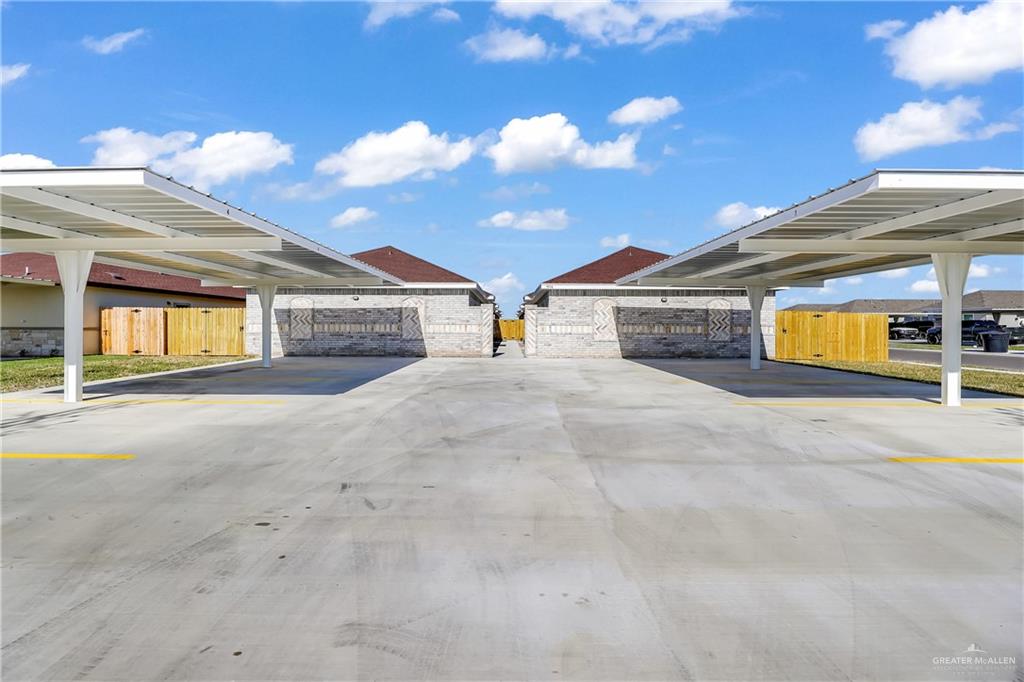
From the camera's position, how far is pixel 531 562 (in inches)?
175

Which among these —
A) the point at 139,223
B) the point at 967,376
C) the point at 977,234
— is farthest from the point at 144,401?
the point at 967,376

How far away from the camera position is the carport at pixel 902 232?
891 cm

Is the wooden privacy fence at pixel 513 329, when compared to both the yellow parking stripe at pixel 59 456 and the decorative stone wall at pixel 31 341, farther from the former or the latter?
the yellow parking stripe at pixel 59 456

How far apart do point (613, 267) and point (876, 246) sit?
23.9m

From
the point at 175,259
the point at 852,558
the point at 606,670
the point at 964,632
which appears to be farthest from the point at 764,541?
the point at 175,259

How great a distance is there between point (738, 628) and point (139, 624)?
140 inches

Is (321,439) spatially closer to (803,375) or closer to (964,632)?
(964,632)

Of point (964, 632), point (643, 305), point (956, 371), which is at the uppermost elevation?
point (643, 305)

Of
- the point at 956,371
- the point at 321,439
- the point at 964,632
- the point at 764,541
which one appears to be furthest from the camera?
the point at 956,371

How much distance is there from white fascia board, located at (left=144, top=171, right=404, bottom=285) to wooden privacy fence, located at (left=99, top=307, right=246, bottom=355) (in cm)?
1506

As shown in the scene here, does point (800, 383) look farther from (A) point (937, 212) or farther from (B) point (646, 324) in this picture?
(B) point (646, 324)

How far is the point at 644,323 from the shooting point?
94.9 ft

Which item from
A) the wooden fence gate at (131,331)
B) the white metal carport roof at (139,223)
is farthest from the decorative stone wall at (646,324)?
the wooden fence gate at (131,331)

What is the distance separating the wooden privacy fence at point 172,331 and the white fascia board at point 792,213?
2238 centimetres
